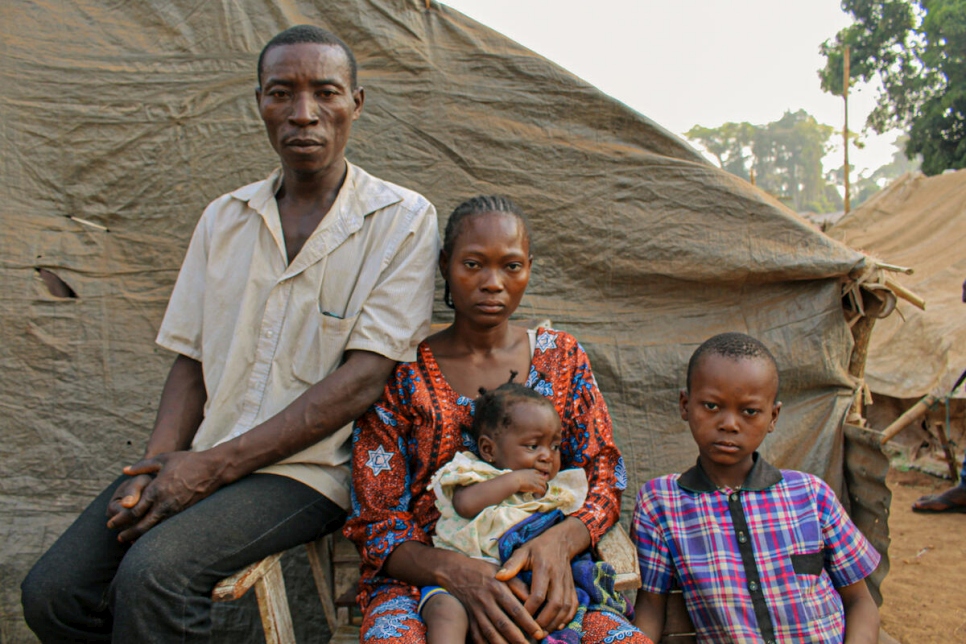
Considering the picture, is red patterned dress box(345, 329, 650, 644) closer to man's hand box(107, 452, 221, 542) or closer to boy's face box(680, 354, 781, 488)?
boy's face box(680, 354, 781, 488)

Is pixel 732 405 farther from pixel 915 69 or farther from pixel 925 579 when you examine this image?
pixel 915 69

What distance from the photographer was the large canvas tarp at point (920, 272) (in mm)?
5676

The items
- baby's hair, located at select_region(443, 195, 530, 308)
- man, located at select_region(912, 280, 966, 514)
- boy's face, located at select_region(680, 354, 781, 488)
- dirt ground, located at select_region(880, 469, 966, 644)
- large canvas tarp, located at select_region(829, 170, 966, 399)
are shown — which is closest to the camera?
boy's face, located at select_region(680, 354, 781, 488)

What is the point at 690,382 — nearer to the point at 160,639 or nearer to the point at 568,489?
the point at 568,489

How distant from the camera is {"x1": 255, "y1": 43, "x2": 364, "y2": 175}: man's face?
6.38 ft

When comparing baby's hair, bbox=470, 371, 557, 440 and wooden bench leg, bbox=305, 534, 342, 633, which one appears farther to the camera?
wooden bench leg, bbox=305, 534, 342, 633

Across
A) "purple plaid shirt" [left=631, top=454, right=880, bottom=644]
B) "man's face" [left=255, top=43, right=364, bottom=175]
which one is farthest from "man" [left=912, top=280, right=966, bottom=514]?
"man's face" [left=255, top=43, right=364, bottom=175]

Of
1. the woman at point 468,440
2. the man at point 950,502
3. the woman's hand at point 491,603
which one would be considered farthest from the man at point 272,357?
the man at point 950,502

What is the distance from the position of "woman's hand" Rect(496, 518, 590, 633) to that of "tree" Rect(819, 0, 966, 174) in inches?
582

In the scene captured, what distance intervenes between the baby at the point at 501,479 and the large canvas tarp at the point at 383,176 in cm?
102

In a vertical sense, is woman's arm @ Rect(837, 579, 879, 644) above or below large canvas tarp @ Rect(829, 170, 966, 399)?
below

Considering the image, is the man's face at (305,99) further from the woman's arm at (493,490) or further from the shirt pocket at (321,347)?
the woman's arm at (493,490)

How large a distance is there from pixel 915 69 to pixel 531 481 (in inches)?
780

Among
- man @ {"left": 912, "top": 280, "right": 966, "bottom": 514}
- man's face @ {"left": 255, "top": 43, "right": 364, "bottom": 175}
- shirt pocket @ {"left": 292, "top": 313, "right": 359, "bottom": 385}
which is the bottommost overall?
man @ {"left": 912, "top": 280, "right": 966, "bottom": 514}
